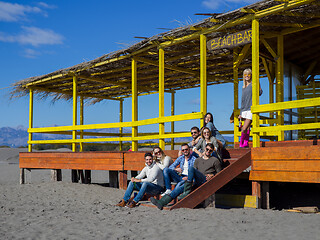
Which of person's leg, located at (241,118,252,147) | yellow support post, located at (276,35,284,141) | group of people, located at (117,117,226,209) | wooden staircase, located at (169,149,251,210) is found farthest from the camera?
yellow support post, located at (276,35,284,141)

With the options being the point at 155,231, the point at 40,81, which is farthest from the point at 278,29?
the point at 40,81

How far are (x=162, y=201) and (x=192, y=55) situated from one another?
461 centimetres

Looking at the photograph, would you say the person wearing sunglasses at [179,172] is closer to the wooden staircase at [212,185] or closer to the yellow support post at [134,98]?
the wooden staircase at [212,185]

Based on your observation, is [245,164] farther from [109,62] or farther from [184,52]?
[109,62]

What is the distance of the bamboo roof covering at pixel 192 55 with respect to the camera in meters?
8.06

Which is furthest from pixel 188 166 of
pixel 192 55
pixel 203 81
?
pixel 192 55

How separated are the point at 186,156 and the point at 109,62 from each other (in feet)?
14.5

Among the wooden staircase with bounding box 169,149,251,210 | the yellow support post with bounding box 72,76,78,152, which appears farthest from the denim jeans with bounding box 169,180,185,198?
the yellow support post with bounding box 72,76,78,152

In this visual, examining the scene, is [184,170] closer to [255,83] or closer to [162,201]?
[162,201]

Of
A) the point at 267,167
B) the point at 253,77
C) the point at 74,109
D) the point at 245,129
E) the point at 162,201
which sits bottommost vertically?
the point at 162,201

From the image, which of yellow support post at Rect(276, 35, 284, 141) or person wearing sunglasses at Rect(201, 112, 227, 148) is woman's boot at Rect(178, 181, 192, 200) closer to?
person wearing sunglasses at Rect(201, 112, 227, 148)

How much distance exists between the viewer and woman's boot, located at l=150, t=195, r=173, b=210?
7546 millimetres

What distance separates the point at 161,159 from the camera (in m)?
8.55

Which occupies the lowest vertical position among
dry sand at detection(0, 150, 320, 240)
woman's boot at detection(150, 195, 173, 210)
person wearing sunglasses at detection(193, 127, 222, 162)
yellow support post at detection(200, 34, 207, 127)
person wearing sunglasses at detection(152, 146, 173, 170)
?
dry sand at detection(0, 150, 320, 240)
